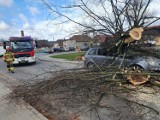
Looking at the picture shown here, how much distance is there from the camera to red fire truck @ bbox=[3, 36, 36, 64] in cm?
2064

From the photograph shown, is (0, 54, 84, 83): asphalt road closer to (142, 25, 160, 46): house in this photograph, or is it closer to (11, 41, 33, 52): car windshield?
(11, 41, 33, 52): car windshield

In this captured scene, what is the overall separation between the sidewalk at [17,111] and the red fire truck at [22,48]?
13.8 metres

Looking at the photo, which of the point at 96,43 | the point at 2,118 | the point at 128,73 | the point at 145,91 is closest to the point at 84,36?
the point at 96,43

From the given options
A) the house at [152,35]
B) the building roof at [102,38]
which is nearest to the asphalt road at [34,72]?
the building roof at [102,38]

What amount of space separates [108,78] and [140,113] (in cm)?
193

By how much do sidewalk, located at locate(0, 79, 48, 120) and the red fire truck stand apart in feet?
45.4

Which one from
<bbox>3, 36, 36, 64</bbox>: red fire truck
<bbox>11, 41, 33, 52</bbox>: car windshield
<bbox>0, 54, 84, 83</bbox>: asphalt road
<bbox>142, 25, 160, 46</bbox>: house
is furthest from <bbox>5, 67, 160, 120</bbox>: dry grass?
<bbox>11, 41, 33, 52</bbox>: car windshield

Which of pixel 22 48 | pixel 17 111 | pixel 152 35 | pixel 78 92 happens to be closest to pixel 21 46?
pixel 22 48

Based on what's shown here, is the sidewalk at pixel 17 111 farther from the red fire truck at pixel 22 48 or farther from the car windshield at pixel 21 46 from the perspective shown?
the car windshield at pixel 21 46

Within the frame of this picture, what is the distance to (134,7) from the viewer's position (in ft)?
29.3

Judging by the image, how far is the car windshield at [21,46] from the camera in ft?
68.1

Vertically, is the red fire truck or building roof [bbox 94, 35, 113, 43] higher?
building roof [bbox 94, 35, 113, 43]

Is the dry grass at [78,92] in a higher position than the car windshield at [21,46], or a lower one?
lower

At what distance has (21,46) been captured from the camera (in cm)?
2098
